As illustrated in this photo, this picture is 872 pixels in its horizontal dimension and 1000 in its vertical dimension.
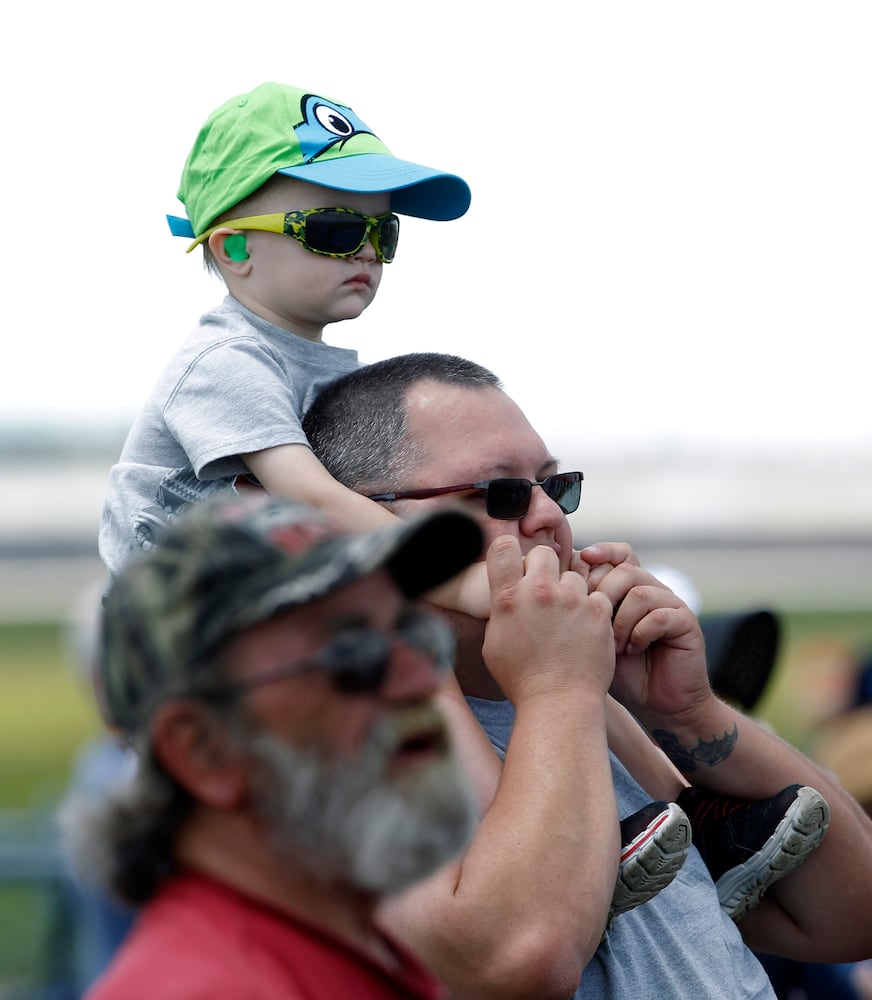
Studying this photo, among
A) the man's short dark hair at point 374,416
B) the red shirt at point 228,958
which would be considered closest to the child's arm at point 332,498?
the man's short dark hair at point 374,416

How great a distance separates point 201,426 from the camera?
264cm

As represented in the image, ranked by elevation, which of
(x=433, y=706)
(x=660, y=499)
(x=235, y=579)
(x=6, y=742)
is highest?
(x=235, y=579)

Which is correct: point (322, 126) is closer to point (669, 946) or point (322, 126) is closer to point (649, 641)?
point (649, 641)

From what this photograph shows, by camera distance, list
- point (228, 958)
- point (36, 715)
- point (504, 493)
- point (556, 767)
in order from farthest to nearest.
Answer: point (36, 715)
point (504, 493)
point (556, 767)
point (228, 958)

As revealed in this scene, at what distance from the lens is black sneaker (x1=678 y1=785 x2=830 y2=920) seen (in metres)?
2.55

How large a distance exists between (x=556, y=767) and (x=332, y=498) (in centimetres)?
72

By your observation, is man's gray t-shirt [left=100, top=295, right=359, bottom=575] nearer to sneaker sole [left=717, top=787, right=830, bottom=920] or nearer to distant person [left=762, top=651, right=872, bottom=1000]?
sneaker sole [left=717, top=787, right=830, bottom=920]

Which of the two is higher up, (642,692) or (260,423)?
(260,423)

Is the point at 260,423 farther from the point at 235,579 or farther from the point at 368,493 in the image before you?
the point at 235,579

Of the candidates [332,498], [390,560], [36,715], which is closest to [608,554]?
[332,498]

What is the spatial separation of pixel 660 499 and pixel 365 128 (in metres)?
34.9

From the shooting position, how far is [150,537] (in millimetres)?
2619

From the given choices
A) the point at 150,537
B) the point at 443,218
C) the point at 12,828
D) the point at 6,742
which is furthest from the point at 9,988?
the point at 6,742

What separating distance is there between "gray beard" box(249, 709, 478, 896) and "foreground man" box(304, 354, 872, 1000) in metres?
0.66
